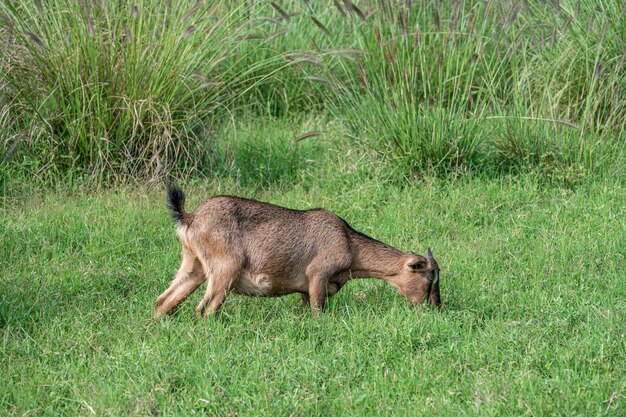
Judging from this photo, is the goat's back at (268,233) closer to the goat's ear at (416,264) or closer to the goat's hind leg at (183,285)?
the goat's hind leg at (183,285)

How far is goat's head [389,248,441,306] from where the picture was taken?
705 centimetres

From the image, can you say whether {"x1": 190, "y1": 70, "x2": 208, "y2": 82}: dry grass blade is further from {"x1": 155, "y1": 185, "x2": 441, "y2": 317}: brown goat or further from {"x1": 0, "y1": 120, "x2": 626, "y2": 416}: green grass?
{"x1": 155, "y1": 185, "x2": 441, "y2": 317}: brown goat

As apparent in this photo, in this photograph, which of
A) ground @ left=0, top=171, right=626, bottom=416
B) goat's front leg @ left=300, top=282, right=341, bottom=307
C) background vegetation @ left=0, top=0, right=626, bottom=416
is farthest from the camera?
goat's front leg @ left=300, top=282, right=341, bottom=307

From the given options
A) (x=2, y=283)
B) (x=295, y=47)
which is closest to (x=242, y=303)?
(x=2, y=283)

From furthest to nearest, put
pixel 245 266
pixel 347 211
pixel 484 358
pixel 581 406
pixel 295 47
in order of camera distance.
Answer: pixel 295 47
pixel 347 211
pixel 245 266
pixel 484 358
pixel 581 406

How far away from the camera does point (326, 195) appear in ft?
31.7

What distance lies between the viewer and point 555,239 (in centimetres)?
843

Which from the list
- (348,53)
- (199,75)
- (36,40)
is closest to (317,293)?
(199,75)

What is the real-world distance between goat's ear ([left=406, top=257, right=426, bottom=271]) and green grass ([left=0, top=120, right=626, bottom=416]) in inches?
10.4

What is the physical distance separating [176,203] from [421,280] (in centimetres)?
172

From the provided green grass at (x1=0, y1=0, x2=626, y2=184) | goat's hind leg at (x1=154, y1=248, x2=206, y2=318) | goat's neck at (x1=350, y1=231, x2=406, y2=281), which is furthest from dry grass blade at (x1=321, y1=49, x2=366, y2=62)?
goat's hind leg at (x1=154, y1=248, x2=206, y2=318)

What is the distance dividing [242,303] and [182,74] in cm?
321

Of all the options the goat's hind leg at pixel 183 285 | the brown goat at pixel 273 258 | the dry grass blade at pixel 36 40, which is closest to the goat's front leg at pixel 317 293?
the brown goat at pixel 273 258

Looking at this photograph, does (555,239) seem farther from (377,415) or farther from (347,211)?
(377,415)
